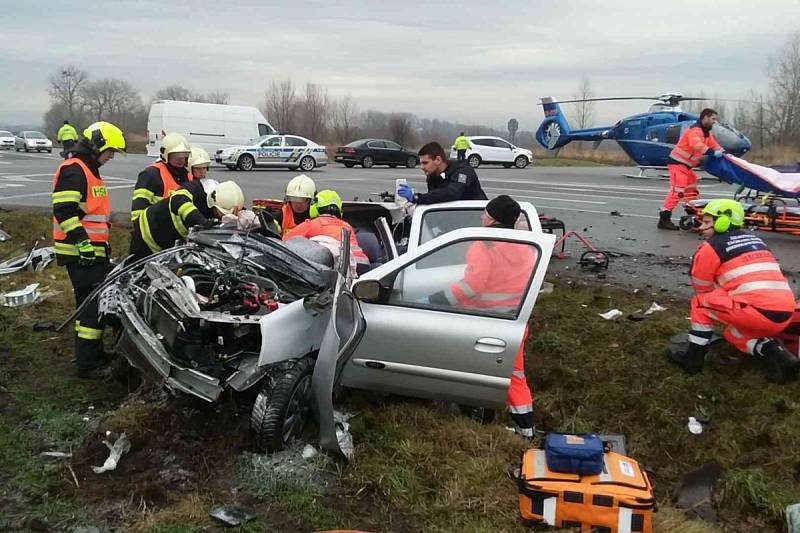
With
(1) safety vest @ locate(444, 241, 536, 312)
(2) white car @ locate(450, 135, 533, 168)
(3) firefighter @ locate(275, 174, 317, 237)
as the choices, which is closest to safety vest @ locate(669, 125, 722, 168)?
(3) firefighter @ locate(275, 174, 317, 237)

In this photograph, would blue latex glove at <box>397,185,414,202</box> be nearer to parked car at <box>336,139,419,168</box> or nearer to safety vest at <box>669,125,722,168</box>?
safety vest at <box>669,125,722,168</box>

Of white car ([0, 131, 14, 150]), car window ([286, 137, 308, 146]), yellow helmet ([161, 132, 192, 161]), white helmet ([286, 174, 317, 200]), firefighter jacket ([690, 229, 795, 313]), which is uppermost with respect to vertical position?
white car ([0, 131, 14, 150])

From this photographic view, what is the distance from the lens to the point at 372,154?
2839 centimetres

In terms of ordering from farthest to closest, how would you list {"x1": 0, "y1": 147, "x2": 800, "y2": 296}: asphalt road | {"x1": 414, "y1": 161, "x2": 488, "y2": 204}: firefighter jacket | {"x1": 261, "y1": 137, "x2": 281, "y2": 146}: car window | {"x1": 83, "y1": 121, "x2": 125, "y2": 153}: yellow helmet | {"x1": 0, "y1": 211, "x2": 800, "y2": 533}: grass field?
{"x1": 261, "y1": 137, "x2": 281, "y2": 146}: car window
{"x1": 0, "y1": 147, "x2": 800, "y2": 296}: asphalt road
{"x1": 414, "y1": 161, "x2": 488, "y2": 204}: firefighter jacket
{"x1": 83, "y1": 121, "x2": 125, "y2": 153}: yellow helmet
{"x1": 0, "y1": 211, "x2": 800, "y2": 533}: grass field

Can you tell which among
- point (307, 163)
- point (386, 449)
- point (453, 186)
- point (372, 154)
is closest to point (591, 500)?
point (386, 449)

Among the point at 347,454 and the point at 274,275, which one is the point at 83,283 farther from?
the point at 347,454

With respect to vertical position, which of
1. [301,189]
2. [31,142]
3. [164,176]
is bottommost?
[301,189]

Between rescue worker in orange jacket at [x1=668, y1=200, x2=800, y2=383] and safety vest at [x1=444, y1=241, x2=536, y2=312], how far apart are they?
6.10 ft

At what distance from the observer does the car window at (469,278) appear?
374 centimetres

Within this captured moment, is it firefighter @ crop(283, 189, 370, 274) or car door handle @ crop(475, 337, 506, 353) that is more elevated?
firefighter @ crop(283, 189, 370, 274)

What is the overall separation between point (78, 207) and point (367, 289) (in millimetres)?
2492

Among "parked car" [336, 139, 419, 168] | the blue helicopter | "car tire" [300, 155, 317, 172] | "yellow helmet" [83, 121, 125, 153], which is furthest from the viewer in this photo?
"parked car" [336, 139, 419, 168]

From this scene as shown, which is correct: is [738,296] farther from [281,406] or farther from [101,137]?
[101,137]

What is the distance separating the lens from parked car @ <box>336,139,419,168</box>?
2817 cm
